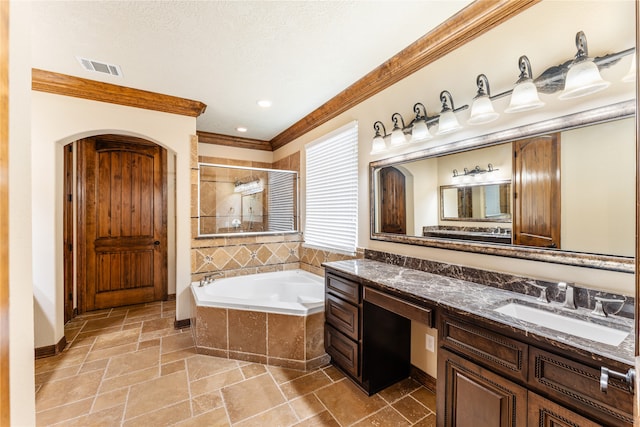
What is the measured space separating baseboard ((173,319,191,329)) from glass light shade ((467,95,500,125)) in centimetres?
353

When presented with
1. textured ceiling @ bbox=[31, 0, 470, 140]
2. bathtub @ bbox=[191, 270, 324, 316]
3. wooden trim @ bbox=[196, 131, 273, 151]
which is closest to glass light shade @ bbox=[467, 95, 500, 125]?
textured ceiling @ bbox=[31, 0, 470, 140]

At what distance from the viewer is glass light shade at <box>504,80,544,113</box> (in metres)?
1.46

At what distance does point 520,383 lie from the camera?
1148 millimetres

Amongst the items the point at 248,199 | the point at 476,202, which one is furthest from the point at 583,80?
the point at 248,199

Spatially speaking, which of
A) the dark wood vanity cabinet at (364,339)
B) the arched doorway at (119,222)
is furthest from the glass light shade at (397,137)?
the arched doorway at (119,222)

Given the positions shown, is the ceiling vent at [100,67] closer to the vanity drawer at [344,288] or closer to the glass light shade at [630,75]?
the vanity drawer at [344,288]

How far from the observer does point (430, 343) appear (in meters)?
2.15

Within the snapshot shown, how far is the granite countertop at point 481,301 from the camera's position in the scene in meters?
0.97

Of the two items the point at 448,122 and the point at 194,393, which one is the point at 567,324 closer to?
the point at 448,122

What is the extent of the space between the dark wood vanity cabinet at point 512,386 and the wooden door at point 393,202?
1.05 m

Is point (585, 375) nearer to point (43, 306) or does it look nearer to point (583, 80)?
point (583, 80)

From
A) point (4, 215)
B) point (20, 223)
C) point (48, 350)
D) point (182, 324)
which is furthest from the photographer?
point (182, 324)

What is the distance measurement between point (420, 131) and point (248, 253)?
261 centimetres

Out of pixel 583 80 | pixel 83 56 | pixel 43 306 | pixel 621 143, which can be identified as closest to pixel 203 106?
pixel 83 56
